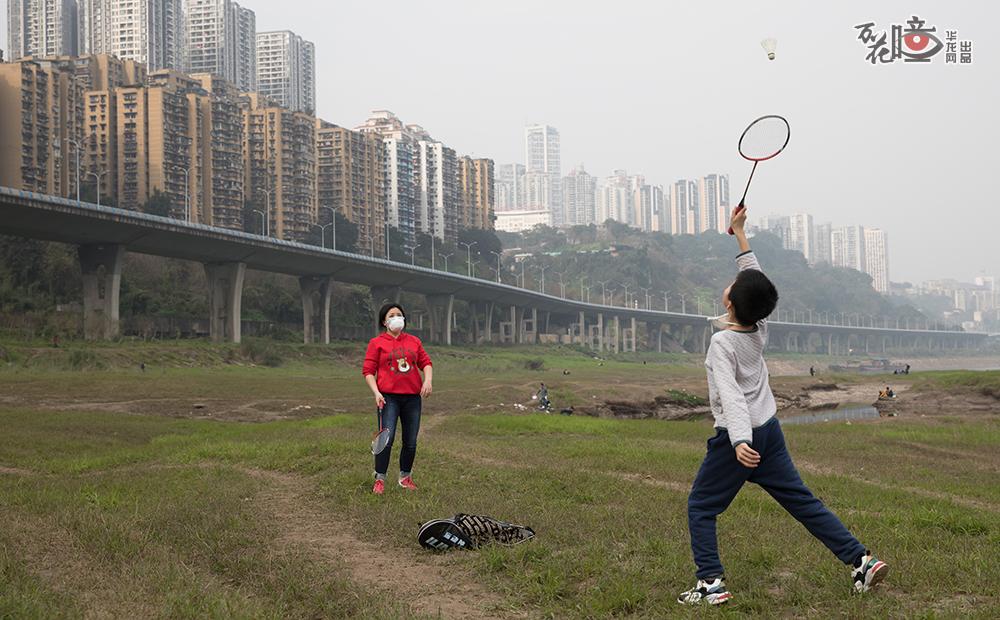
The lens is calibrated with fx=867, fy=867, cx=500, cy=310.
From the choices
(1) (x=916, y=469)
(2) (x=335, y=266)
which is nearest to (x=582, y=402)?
(1) (x=916, y=469)

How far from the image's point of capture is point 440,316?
109000 mm

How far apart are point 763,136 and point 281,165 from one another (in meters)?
101

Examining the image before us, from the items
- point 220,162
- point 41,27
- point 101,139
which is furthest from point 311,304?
point 41,27

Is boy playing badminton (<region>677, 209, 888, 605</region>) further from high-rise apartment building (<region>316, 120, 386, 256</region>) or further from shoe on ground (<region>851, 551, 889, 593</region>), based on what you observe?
high-rise apartment building (<region>316, 120, 386, 256</region>)

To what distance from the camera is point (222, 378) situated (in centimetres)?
4462

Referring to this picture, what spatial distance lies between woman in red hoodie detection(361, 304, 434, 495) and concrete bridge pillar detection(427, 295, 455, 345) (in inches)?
3655

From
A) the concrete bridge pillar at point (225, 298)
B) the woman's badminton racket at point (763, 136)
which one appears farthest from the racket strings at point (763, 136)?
the concrete bridge pillar at point (225, 298)

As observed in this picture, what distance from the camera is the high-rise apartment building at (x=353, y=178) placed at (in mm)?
112312

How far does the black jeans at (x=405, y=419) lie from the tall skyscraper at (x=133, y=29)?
447ft

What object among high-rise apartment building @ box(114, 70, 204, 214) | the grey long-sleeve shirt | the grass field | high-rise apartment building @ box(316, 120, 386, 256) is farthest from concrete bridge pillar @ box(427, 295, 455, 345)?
the grey long-sleeve shirt

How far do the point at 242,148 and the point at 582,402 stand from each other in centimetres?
6925

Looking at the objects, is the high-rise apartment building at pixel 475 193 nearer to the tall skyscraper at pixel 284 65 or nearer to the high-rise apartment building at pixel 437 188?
the high-rise apartment building at pixel 437 188

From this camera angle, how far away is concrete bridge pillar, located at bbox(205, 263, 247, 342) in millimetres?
70312

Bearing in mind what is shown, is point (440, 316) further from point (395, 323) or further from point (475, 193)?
point (395, 323)
